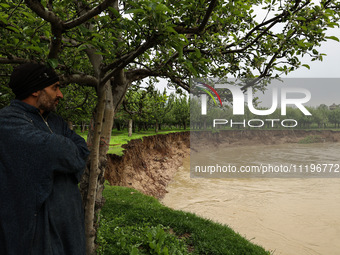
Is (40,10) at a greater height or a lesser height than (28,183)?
greater

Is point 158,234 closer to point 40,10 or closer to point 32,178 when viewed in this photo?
point 32,178

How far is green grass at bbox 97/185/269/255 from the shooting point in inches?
195

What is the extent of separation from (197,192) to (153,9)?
17395 millimetres

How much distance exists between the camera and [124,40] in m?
3.03

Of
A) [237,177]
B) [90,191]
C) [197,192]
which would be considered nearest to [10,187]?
[90,191]

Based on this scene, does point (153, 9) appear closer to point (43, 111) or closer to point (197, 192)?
point (43, 111)

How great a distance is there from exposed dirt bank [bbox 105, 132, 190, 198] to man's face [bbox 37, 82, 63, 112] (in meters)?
11.3

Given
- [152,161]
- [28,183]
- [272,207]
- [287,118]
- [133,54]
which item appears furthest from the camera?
[287,118]

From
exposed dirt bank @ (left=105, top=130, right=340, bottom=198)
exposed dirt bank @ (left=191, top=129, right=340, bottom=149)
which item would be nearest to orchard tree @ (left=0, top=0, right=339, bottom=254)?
exposed dirt bank @ (left=105, top=130, right=340, bottom=198)

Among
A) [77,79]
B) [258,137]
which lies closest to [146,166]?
[77,79]

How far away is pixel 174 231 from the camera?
22.0ft

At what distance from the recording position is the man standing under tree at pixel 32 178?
196 centimetres

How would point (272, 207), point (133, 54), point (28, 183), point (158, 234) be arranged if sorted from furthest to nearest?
1. point (272, 207)
2. point (158, 234)
3. point (133, 54)
4. point (28, 183)

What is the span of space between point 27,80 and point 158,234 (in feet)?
13.7
